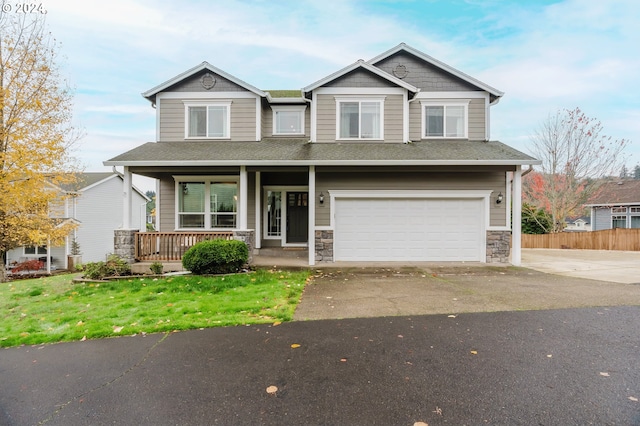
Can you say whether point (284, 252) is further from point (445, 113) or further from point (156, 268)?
point (445, 113)

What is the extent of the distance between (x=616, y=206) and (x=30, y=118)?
1371 inches

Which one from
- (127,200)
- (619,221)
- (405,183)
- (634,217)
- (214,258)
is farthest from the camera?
(619,221)

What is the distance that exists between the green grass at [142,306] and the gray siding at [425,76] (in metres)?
8.72

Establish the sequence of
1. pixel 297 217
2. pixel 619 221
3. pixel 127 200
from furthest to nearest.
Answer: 1. pixel 619 221
2. pixel 297 217
3. pixel 127 200

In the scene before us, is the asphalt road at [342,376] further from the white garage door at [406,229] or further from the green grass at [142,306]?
the white garage door at [406,229]

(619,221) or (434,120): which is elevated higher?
(434,120)

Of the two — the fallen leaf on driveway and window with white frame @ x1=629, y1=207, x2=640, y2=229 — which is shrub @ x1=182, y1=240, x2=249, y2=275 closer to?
the fallen leaf on driveway

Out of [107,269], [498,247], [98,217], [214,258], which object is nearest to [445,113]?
[498,247]

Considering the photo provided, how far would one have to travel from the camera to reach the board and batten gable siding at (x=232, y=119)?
38.6 feet

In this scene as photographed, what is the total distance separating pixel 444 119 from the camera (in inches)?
465

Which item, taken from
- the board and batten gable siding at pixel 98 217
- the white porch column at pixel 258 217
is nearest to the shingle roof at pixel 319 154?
the white porch column at pixel 258 217

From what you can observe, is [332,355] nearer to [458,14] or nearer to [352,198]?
[352,198]

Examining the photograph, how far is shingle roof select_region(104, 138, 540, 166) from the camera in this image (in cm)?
942

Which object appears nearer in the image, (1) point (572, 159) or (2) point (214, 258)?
(2) point (214, 258)
